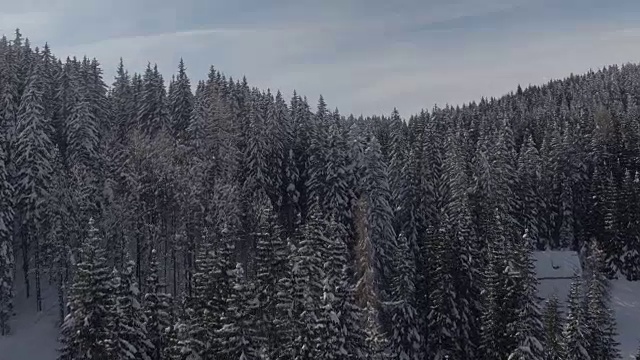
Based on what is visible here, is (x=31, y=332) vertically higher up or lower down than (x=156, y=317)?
lower down

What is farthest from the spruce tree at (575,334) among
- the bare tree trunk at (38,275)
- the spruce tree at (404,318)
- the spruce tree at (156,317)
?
the bare tree trunk at (38,275)

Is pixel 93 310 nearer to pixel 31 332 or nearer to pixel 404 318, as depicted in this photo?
pixel 404 318

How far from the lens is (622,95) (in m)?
172

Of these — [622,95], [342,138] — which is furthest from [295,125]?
Result: [622,95]

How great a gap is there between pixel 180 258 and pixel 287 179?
15139mm

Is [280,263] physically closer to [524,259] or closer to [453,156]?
[524,259]

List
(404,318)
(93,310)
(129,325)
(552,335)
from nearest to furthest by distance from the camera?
1. (93,310)
2. (129,325)
3. (552,335)
4. (404,318)

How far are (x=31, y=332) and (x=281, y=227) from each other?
2369 centimetres

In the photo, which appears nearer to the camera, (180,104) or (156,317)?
(156,317)

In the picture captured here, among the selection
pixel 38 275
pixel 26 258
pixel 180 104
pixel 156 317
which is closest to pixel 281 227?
pixel 156 317

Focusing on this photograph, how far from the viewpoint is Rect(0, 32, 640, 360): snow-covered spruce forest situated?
1282 inches

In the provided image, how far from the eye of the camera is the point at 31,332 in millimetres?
54938

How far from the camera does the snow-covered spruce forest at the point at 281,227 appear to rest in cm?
3256

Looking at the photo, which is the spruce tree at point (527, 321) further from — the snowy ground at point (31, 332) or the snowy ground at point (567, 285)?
the snowy ground at point (31, 332)
